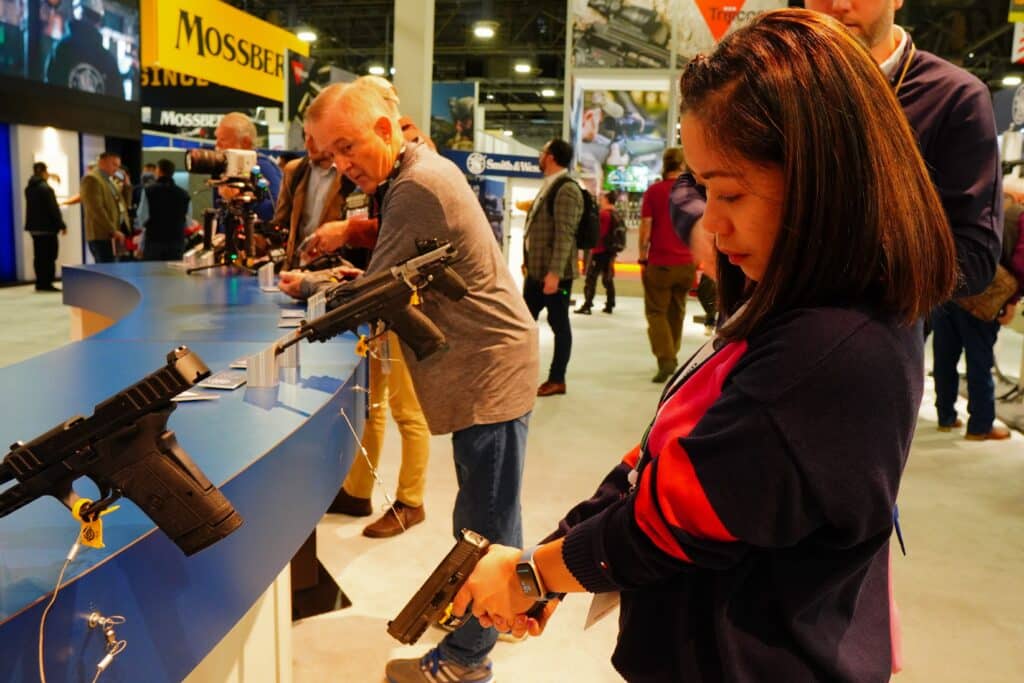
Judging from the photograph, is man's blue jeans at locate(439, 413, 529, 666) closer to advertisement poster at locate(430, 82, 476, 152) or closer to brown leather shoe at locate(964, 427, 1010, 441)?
brown leather shoe at locate(964, 427, 1010, 441)

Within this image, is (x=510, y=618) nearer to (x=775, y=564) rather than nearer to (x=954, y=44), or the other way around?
(x=775, y=564)

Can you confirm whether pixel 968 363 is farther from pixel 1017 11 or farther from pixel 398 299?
pixel 1017 11

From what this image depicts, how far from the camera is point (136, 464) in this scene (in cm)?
101

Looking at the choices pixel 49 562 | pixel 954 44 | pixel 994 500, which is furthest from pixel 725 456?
pixel 954 44

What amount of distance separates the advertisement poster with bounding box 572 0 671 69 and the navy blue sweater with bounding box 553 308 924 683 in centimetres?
1089

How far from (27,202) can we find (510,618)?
35.2ft

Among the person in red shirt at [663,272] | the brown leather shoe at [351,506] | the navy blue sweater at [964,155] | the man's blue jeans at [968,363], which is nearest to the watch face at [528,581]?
the navy blue sweater at [964,155]

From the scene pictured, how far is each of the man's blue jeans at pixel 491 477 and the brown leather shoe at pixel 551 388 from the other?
361 cm

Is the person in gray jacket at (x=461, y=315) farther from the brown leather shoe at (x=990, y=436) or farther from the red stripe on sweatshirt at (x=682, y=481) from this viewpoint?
the brown leather shoe at (x=990, y=436)

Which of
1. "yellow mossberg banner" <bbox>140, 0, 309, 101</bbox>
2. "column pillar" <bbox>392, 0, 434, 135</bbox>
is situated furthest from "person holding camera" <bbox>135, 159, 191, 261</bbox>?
"column pillar" <bbox>392, 0, 434, 135</bbox>

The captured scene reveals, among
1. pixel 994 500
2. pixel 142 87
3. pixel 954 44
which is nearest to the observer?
pixel 994 500

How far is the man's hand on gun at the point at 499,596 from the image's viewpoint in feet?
3.39

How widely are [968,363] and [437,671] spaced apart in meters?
3.89

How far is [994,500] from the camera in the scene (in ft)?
13.2
